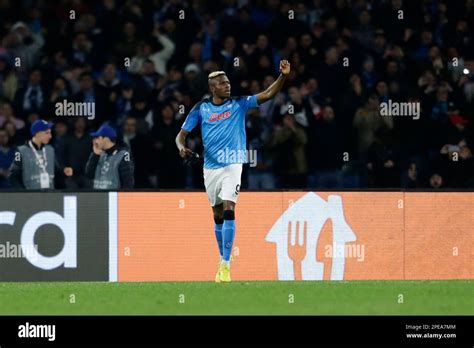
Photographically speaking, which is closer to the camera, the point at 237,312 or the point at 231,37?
the point at 237,312

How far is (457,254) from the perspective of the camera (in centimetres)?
1859

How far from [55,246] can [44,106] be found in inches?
188

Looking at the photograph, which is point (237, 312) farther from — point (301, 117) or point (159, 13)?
point (159, 13)

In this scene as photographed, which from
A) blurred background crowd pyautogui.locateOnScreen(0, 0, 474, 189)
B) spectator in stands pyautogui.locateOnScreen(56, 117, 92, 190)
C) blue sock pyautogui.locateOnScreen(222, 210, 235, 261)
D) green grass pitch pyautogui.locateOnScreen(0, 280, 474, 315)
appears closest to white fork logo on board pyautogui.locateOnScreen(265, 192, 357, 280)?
green grass pitch pyautogui.locateOnScreen(0, 280, 474, 315)

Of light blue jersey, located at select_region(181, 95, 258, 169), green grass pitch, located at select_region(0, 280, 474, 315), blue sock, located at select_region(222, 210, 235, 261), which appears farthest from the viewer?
light blue jersey, located at select_region(181, 95, 258, 169)

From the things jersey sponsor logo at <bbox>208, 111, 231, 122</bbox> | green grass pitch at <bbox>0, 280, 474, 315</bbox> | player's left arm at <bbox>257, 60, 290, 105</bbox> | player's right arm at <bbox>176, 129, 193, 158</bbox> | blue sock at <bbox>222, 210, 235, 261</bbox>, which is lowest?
green grass pitch at <bbox>0, 280, 474, 315</bbox>

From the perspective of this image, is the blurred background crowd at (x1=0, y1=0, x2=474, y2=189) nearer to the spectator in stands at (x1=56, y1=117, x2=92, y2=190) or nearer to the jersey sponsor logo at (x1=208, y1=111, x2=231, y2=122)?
the spectator in stands at (x1=56, y1=117, x2=92, y2=190)

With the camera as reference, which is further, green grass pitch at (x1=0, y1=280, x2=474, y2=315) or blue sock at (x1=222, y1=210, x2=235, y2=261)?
blue sock at (x1=222, y1=210, x2=235, y2=261)

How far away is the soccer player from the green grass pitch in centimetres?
73

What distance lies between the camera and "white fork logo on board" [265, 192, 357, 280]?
18.7m

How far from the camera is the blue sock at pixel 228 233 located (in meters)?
16.8

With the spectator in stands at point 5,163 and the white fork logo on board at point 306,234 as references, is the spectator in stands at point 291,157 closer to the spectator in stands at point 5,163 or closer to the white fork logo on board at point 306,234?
the white fork logo on board at point 306,234

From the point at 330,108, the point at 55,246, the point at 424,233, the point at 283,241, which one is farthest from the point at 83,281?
the point at 330,108

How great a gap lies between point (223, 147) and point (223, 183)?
0.41 m
